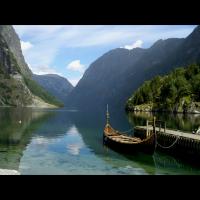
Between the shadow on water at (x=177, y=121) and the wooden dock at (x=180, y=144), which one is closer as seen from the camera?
the wooden dock at (x=180, y=144)

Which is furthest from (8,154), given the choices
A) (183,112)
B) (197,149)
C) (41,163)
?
(183,112)

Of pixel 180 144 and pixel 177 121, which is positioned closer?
pixel 180 144

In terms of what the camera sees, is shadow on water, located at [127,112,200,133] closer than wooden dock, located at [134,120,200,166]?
No

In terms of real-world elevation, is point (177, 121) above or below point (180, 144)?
below
